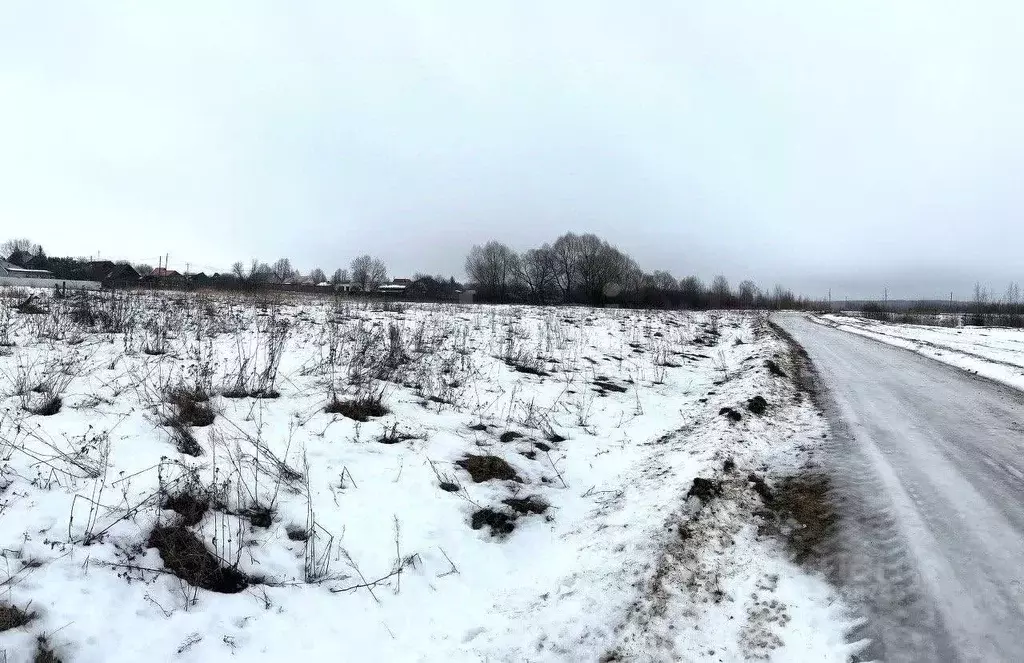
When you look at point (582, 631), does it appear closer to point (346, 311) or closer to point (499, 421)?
point (499, 421)

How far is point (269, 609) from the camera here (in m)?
2.75

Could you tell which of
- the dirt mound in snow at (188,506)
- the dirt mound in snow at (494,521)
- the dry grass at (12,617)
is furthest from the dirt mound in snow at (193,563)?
the dirt mound in snow at (494,521)

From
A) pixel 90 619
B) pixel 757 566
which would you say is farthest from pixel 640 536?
pixel 90 619

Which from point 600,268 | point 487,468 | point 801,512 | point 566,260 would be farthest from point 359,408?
point 566,260

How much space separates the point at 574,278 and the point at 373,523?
7216 centimetres

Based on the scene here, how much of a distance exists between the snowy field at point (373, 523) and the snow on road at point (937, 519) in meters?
0.39

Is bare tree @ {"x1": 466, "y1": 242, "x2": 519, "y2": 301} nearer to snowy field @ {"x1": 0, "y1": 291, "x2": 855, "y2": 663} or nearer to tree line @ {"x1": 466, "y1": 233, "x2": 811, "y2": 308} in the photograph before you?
tree line @ {"x1": 466, "y1": 233, "x2": 811, "y2": 308}

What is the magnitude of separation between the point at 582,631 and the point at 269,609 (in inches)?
70.7

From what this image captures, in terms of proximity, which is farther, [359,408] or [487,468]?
[359,408]

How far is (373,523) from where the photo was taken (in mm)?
3611

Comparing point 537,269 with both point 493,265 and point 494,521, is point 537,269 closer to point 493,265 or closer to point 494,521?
point 493,265

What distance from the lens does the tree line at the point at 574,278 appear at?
64000 mm

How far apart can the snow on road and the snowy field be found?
0.39m

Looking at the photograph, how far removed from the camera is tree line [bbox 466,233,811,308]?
64.0 metres
